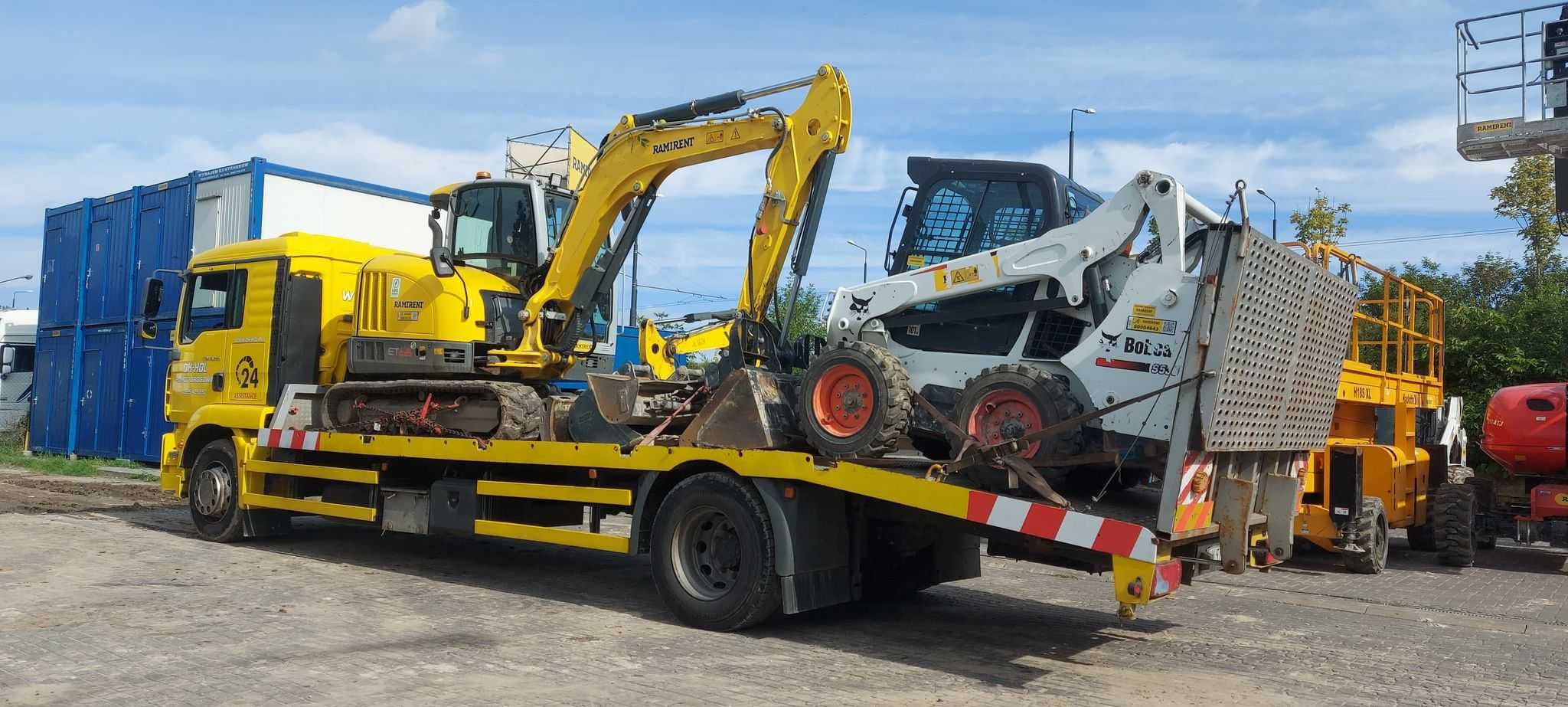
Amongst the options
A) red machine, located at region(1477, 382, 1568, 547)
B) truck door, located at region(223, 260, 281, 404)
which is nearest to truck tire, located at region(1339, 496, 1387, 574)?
red machine, located at region(1477, 382, 1568, 547)

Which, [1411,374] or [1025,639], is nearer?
[1025,639]

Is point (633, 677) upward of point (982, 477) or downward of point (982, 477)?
downward

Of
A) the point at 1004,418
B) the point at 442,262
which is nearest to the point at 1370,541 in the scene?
the point at 1004,418

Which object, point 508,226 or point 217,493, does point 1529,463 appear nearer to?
point 508,226

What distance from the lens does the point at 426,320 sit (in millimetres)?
10203

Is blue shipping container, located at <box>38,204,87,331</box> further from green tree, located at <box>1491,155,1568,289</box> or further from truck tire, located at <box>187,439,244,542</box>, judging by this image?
green tree, located at <box>1491,155,1568,289</box>

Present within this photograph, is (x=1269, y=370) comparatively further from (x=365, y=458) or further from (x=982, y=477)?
(x=365, y=458)

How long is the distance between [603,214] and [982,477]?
4649mm

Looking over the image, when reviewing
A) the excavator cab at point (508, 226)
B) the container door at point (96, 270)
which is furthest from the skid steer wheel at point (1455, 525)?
the container door at point (96, 270)

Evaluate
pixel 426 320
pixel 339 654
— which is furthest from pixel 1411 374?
pixel 339 654

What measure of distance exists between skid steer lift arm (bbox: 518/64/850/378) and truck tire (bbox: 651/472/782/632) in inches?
63.4

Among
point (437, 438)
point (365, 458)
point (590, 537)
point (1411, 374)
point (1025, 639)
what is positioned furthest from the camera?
point (1411, 374)

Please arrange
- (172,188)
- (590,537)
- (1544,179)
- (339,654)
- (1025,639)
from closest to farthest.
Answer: (339,654) < (1025,639) < (590,537) < (172,188) < (1544,179)

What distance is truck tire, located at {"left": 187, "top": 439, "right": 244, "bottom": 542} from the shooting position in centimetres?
1172
